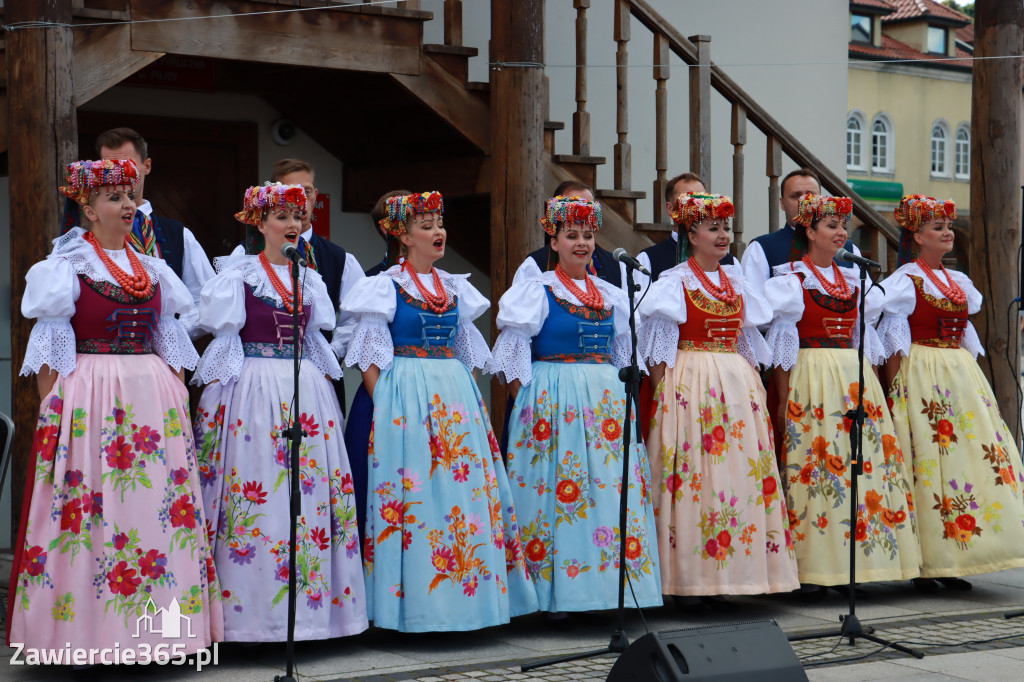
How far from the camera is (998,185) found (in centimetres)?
753

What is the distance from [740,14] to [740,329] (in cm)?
472

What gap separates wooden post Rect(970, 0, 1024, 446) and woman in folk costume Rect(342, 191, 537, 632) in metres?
3.61

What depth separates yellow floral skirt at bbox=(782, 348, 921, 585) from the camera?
19.1ft

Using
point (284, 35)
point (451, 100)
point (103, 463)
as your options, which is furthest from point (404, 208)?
point (451, 100)

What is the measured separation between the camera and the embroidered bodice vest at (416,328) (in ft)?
16.6

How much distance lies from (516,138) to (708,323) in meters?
1.75

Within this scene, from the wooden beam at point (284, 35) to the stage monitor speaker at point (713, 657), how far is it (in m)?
3.68

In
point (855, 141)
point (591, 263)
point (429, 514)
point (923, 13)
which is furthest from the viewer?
point (923, 13)

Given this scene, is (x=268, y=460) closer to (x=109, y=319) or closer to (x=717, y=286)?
(x=109, y=319)

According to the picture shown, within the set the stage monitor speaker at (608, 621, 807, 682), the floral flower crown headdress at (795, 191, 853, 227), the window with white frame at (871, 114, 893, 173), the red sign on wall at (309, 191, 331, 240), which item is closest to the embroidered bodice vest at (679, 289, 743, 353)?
the floral flower crown headdress at (795, 191, 853, 227)

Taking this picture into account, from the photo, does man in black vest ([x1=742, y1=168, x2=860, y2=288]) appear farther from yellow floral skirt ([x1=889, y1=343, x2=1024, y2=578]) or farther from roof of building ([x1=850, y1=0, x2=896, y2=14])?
roof of building ([x1=850, y1=0, x2=896, y2=14])

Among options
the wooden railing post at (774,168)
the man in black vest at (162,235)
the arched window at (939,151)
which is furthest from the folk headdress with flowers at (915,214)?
the arched window at (939,151)

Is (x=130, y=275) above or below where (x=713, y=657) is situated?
above

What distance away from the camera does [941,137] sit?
36.0m
